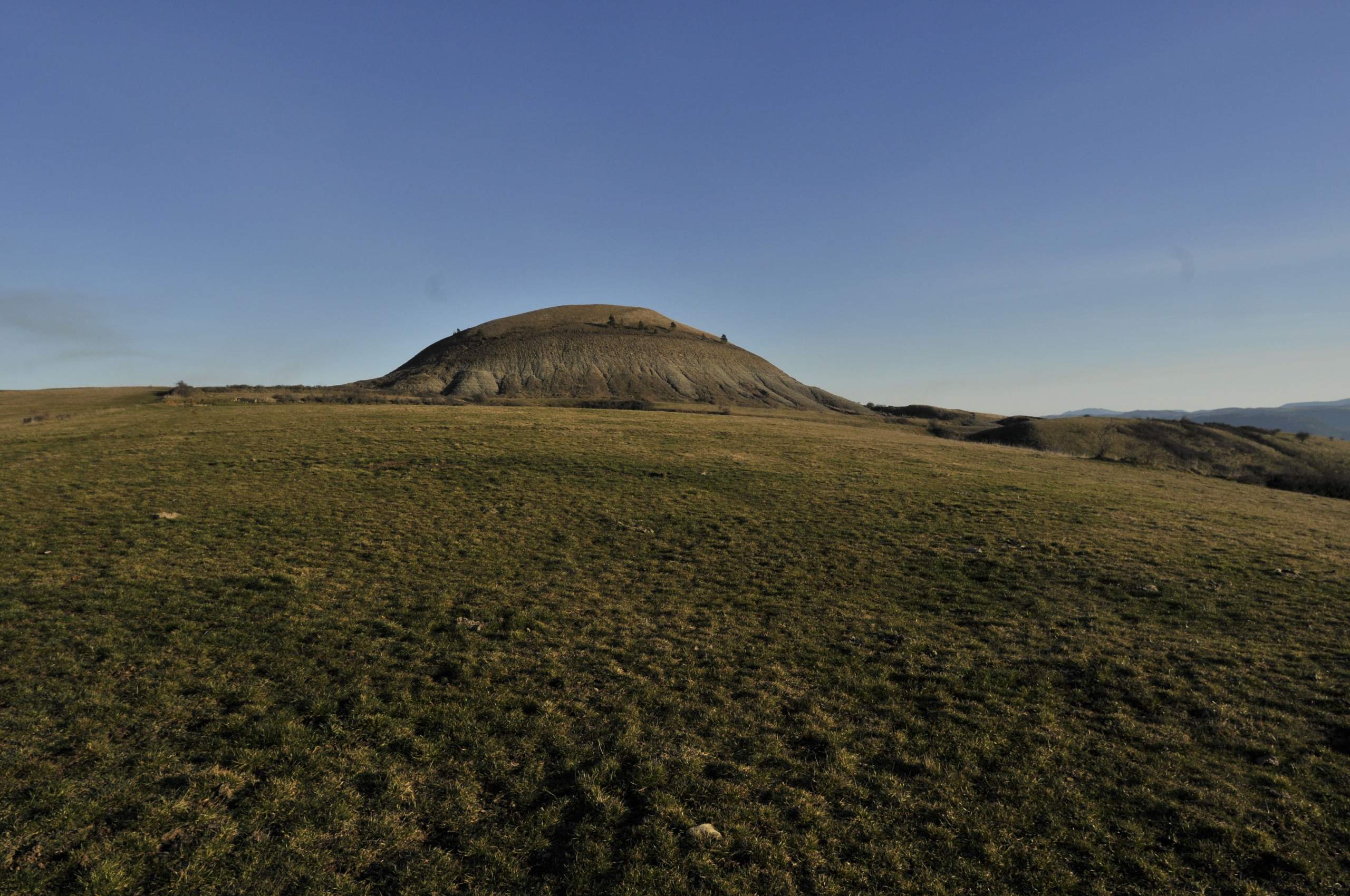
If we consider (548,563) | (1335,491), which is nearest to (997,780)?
(548,563)

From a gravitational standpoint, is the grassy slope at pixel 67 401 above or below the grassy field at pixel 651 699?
above

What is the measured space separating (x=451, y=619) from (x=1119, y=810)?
541 inches

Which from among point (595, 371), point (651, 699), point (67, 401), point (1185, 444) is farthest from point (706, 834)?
point (595, 371)

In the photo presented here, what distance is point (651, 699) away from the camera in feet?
35.8

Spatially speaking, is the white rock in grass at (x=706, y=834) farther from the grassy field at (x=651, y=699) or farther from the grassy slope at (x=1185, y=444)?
the grassy slope at (x=1185, y=444)

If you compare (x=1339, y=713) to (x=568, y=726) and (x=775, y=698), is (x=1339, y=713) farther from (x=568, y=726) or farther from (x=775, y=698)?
(x=568, y=726)

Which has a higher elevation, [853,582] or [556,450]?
[556,450]

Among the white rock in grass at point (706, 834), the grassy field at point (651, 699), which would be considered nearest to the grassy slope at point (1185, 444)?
the grassy field at point (651, 699)

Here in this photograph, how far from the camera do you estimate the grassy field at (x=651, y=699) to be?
711 centimetres

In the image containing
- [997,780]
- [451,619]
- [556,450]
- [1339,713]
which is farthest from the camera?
[556,450]

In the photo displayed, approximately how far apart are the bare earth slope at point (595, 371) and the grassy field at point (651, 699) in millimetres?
128250

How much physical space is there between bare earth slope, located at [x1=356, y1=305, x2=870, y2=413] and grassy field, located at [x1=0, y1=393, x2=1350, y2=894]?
5049 inches

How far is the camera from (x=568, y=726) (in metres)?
9.93

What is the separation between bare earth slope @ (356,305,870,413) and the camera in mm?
157500
